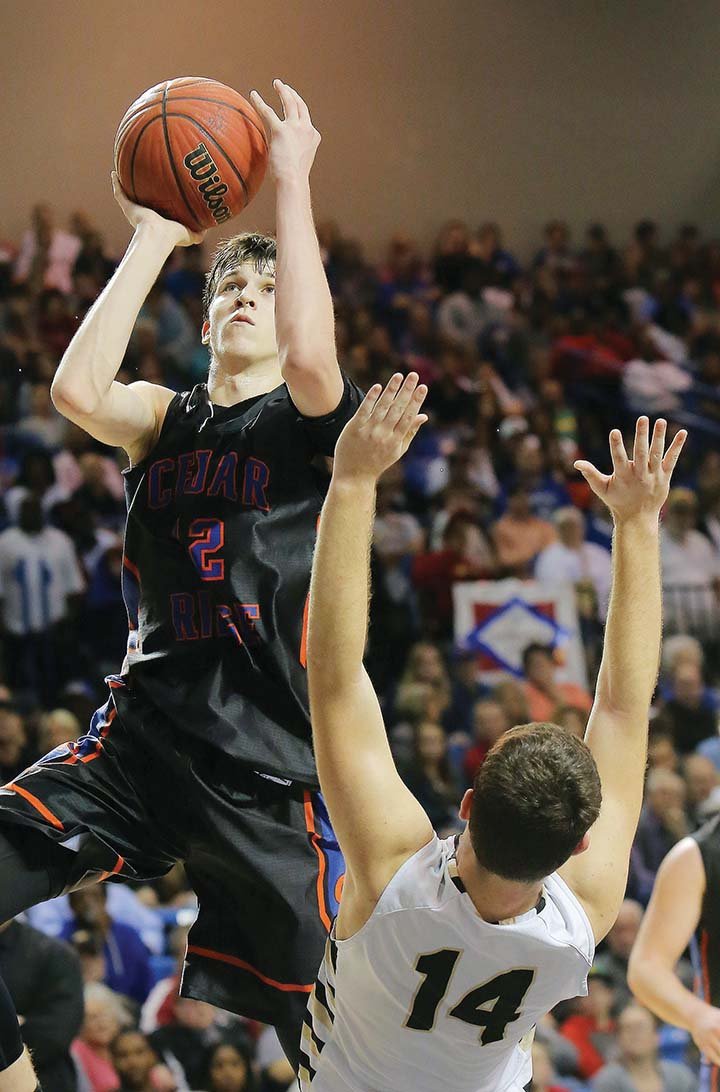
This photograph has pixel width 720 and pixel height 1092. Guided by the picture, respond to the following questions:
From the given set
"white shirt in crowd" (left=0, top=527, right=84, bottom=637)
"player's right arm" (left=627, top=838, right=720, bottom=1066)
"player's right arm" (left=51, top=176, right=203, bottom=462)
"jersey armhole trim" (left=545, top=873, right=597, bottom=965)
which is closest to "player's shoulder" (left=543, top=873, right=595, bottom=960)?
"jersey armhole trim" (left=545, top=873, right=597, bottom=965)

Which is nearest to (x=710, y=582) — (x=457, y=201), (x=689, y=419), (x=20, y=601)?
(x=689, y=419)

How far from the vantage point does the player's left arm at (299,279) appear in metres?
2.94

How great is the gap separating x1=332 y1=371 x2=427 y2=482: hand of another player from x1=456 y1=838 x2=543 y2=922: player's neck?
2.13 feet

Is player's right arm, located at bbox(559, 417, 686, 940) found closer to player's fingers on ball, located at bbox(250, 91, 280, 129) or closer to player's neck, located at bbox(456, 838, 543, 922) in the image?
player's neck, located at bbox(456, 838, 543, 922)

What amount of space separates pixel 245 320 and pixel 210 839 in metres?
1.20

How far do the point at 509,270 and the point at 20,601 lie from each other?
6209mm

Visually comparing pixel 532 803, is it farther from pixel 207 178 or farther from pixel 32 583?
pixel 32 583

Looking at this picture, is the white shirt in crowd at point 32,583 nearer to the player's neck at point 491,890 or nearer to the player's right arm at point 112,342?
the player's right arm at point 112,342

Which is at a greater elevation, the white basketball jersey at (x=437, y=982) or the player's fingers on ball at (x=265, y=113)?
the player's fingers on ball at (x=265, y=113)

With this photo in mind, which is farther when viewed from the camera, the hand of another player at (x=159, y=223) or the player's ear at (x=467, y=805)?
the hand of another player at (x=159, y=223)

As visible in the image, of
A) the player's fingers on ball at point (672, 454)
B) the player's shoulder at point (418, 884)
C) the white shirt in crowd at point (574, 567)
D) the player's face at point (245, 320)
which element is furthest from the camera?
the white shirt in crowd at point (574, 567)

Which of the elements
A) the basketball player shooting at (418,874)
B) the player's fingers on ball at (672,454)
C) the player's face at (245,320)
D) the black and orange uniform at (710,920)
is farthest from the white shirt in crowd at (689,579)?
the basketball player shooting at (418,874)

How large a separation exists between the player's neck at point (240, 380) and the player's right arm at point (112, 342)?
0.77ft

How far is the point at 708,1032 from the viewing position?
4.02 meters
